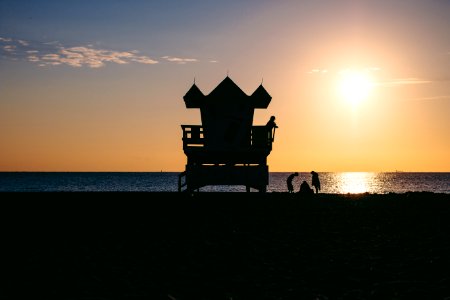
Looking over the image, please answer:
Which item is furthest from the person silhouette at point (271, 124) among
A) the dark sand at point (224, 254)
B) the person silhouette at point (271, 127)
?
the dark sand at point (224, 254)

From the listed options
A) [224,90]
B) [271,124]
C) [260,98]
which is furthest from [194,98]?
[271,124]

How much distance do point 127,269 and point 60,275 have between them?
1.27m

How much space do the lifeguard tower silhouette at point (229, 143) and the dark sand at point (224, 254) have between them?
34.0 feet

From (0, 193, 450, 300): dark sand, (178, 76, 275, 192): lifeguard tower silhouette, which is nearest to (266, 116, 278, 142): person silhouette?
(178, 76, 275, 192): lifeguard tower silhouette

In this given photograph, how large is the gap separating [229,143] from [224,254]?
2022 cm

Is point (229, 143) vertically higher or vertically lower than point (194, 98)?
lower

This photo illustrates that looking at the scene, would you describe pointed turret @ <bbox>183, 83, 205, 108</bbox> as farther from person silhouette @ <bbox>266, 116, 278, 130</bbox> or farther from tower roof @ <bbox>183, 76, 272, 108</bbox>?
person silhouette @ <bbox>266, 116, 278, 130</bbox>

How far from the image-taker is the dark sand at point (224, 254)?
9734 millimetres

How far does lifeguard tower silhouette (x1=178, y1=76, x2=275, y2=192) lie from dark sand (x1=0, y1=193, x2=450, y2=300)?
10.3m

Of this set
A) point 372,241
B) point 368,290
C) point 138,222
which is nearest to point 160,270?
point 368,290

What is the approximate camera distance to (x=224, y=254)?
1305 cm

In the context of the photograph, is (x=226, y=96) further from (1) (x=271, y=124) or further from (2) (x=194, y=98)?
(1) (x=271, y=124)

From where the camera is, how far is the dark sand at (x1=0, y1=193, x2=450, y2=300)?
9734mm

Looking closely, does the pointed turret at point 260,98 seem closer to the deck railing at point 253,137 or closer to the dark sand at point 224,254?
the deck railing at point 253,137
